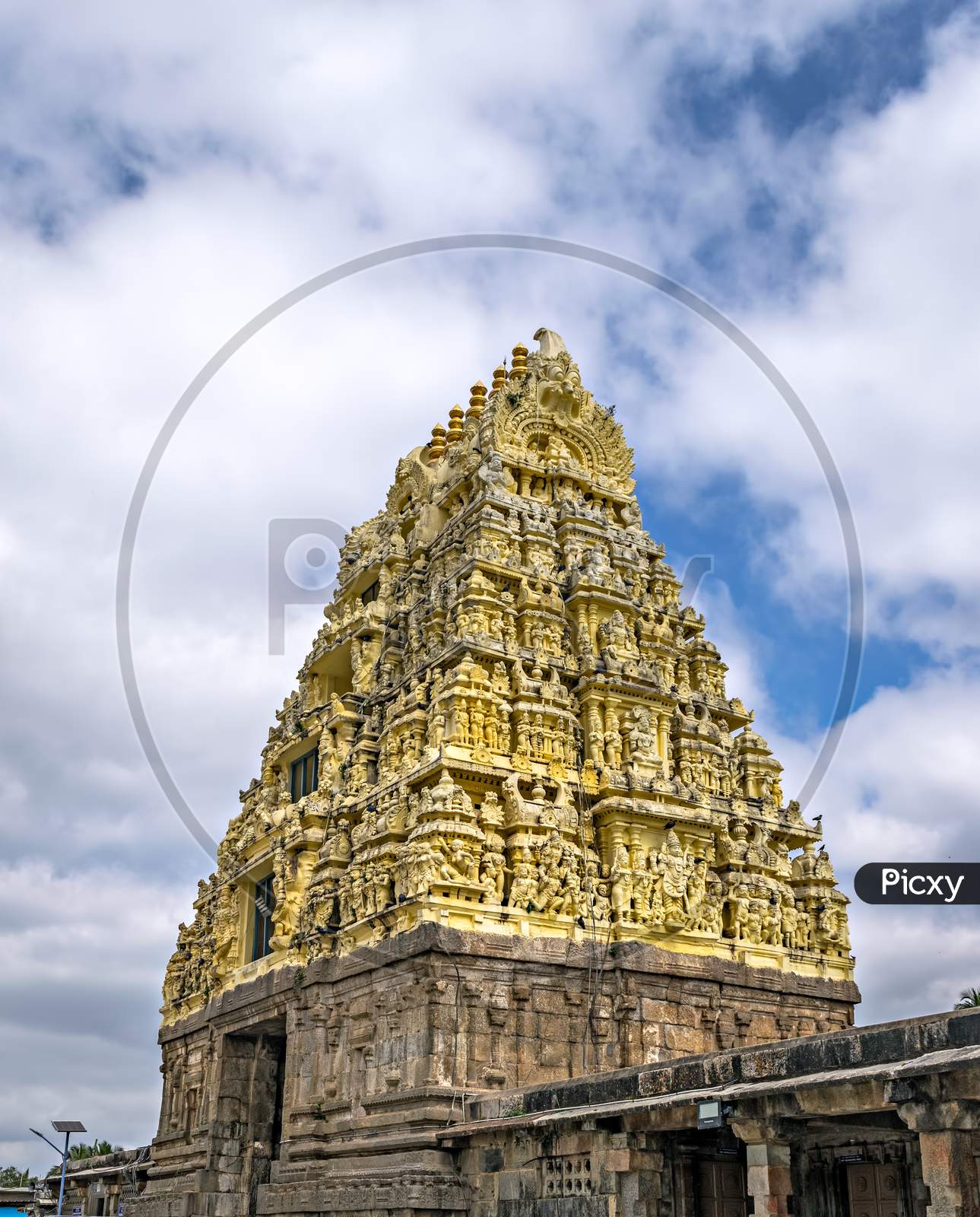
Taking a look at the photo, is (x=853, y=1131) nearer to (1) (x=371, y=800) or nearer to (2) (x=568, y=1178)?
(2) (x=568, y=1178)

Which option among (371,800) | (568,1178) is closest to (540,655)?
(371,800)

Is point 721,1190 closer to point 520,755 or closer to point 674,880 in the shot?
point 674,880

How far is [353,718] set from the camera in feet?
93.8

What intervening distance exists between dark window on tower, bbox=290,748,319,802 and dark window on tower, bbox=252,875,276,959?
229 centimetres

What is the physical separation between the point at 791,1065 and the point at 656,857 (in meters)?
10.9

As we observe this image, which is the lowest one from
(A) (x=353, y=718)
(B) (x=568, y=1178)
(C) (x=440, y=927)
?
(B) (x=568, y=1178)

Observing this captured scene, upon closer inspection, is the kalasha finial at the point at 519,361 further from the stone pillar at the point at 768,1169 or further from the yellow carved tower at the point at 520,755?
the stone pillar at the point at 768,1169

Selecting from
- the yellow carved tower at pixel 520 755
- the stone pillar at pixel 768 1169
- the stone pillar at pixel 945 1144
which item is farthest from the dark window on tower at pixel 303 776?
the stone pillar at pixel 945 1144

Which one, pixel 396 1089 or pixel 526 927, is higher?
pixel 526 927

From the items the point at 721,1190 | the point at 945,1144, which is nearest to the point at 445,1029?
the point at 721,1190

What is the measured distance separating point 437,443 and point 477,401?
5.38 ft

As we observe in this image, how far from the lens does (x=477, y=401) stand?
3419 cm

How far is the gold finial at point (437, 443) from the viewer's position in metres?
Result: 34.2

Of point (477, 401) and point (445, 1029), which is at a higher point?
point (477, 401)
